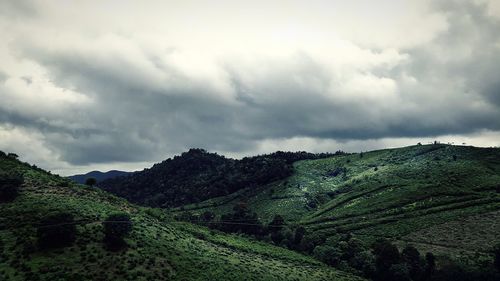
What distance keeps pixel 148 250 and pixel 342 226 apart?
107 m

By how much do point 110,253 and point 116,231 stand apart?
5.46 metres

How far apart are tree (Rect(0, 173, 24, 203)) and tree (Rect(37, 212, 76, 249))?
16853mm

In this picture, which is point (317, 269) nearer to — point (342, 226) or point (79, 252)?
point (342, 226)

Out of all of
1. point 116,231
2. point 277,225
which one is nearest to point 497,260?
point 277,225

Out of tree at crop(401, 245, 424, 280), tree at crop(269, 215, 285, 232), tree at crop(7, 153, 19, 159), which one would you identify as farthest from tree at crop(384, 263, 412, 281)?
tree at crop(7, 153, 19, 159)

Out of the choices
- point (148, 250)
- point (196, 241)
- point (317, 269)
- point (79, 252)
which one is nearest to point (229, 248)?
point (196, 241)

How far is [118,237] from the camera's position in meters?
84.9

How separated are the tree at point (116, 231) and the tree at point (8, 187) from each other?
2465 cm

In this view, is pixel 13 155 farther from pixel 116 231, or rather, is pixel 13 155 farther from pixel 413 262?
pixel 413 262

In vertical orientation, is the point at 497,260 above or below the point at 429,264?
above

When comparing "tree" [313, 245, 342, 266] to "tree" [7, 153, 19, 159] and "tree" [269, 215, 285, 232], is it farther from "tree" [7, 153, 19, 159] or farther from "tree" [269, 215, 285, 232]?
"tree" [7, 153, 19, 159]

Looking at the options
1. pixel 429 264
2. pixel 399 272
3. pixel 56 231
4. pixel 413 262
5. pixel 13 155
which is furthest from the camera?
pixel 13 155

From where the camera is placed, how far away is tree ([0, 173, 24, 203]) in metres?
92.5

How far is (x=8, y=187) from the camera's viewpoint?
3671 inches
